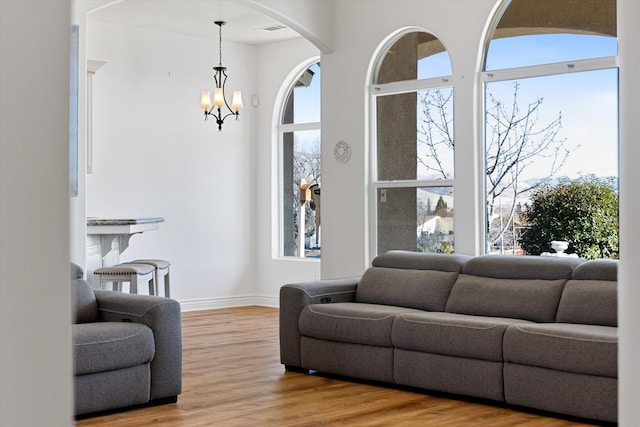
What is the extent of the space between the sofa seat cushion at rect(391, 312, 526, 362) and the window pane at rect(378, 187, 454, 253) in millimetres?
1503

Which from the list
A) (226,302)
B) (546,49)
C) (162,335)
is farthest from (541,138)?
(226,302)

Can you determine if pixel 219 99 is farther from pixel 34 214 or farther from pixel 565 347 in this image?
pixel 34 214

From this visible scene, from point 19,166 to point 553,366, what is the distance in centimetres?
392

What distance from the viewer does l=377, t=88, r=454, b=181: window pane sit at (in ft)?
21.1

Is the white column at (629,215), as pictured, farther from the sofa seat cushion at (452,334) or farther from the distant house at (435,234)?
the distant house at (435,234)

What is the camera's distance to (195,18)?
8031 millimetres

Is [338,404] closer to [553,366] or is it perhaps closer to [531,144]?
[553,366]

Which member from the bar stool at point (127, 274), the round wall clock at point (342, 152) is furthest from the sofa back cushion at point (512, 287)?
the bar stool at point (127, 274)

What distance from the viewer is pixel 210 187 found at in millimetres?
9086

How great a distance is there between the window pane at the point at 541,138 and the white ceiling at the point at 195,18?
2.73m

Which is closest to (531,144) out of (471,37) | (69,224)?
(471,37)

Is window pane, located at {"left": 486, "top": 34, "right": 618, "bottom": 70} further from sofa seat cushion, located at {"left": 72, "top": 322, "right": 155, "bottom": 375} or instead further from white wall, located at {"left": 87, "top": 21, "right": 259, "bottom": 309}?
white wall, located at {"left": 87, "top": 21, "right": 259, "bottom": 309}

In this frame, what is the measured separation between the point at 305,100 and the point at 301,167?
0.75 m

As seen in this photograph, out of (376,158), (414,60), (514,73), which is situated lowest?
(376,158)
